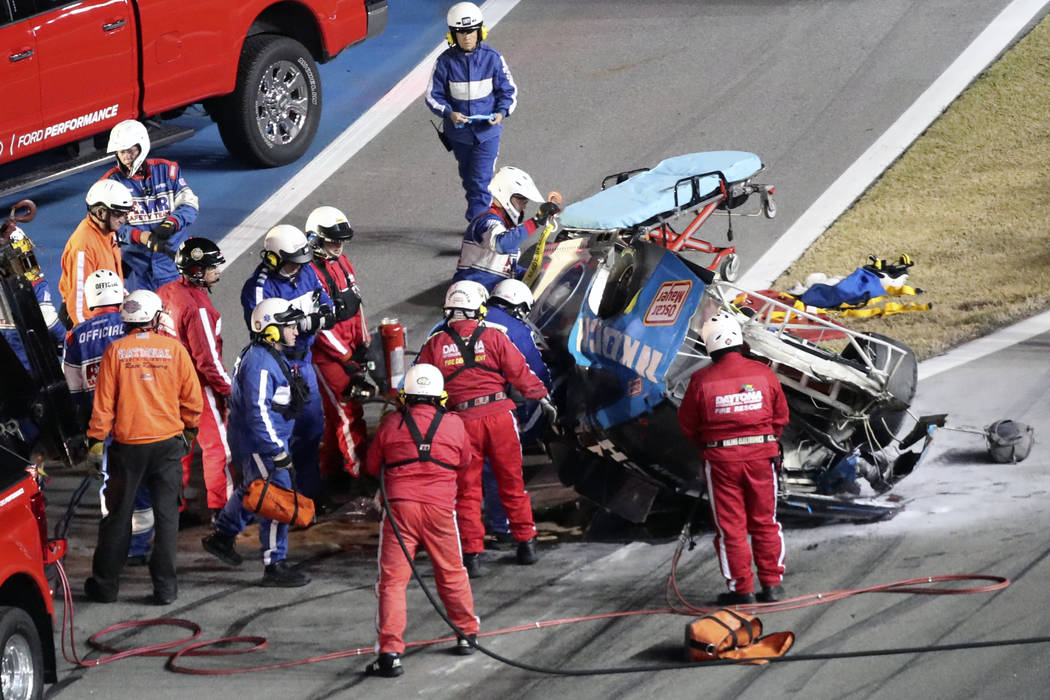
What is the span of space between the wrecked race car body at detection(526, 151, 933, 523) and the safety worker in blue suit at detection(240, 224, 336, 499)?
1613mm

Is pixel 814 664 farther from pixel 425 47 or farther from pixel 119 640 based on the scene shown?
pixel 425 47

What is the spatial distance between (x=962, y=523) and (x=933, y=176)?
6771 millimetres

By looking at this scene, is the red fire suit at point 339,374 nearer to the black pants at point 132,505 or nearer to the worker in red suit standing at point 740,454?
the black pants at point 132,505

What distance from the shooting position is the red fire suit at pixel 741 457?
8.41m

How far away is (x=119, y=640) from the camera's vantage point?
28.2 ft

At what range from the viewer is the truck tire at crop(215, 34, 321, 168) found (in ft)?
48.0

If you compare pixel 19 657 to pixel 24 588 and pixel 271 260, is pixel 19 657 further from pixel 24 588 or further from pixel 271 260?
pixel 271 260

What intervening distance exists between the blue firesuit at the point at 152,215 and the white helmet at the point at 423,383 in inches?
163

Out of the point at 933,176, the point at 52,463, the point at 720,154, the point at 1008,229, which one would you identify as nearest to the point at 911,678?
the point at 720,154

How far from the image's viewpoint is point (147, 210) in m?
11.8

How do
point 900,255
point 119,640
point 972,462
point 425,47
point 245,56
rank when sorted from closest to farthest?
1. point 119,640
2. point 972,462
3. point 900,255
4. point 245,56
5. point 425,47

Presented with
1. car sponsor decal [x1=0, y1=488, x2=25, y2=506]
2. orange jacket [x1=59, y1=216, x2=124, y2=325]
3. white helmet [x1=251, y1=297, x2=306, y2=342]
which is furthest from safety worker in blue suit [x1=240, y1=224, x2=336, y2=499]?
car sponsor decal [x1=0, y1=488, x2=25, y2=506]

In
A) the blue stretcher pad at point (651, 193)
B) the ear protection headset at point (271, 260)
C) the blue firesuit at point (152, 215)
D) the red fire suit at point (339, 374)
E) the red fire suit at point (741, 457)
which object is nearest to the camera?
the red fire suit at point (741, 457)

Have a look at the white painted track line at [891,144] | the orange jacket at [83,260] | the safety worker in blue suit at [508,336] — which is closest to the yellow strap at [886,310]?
the white painted track line at [891,144]
